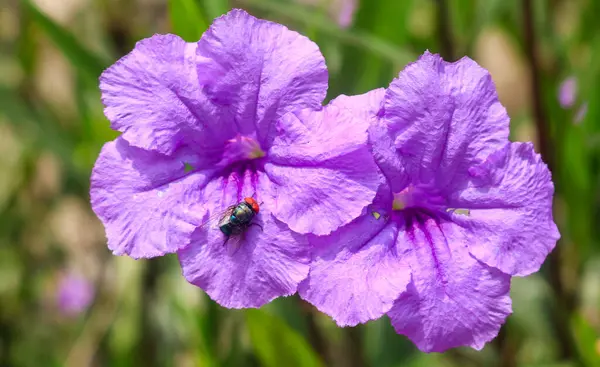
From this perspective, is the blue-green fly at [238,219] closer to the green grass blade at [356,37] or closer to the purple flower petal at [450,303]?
the purple flower petal at [450,303]

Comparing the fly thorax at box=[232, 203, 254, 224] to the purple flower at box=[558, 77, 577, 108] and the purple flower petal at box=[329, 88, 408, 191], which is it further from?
the purple flower at box=[558, 77, 577, 108]

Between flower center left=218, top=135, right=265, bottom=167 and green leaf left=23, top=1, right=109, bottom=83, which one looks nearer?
flower center left=218, top=135, right=265, bottom=167

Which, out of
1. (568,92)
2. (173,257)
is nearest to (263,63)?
(568,92)

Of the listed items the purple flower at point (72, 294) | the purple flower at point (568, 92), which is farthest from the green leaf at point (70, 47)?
the purple flower at point (72, 294)

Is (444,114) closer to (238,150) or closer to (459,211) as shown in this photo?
(459,211)

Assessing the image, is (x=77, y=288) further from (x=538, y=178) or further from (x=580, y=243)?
(x=538, y=178)

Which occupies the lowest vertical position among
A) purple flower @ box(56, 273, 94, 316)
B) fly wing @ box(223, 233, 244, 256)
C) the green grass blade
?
purple flower @ box(56, 273, 94, 316)

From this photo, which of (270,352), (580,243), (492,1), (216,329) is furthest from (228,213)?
(492,1)

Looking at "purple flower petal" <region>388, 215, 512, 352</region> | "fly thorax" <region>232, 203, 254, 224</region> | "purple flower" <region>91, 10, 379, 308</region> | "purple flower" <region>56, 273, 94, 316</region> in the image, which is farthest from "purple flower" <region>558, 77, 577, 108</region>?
"purple flower" <region>56, 273, 94, 316</region>

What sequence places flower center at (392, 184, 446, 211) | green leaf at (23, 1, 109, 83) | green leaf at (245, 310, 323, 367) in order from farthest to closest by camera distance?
green leaf at (23, 1, 109, 83) → green leaf at (245, 310, 323, 367) → flower center at (392, 184, 446, 211)
